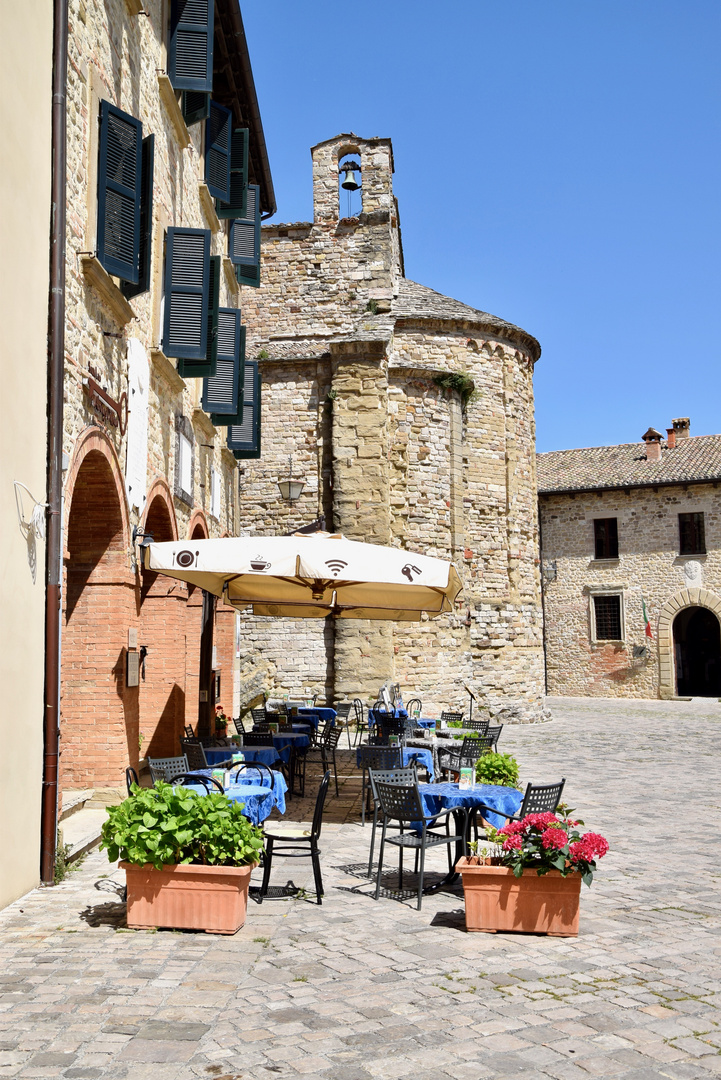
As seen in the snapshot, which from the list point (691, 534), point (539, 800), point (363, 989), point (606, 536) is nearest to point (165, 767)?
point (539, 800)

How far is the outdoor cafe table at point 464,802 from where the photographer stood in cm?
654

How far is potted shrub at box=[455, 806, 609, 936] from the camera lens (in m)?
5.24

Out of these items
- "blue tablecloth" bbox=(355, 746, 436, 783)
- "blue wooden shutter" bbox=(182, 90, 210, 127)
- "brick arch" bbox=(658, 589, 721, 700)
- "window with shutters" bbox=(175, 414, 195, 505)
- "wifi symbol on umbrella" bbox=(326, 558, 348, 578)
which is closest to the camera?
"wifi symbol on umbrella" bbox=(326, 558, 348, 578)

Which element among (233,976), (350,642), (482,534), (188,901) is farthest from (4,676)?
(482,534)

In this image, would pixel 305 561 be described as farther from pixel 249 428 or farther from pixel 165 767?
pixel 249 428

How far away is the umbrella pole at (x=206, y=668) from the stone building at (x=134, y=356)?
0.06m

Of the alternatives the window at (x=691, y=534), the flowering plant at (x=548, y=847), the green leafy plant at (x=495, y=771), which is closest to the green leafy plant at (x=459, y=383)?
the window at (x=691, y=534)

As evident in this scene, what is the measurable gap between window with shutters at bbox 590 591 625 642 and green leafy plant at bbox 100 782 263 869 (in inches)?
1029

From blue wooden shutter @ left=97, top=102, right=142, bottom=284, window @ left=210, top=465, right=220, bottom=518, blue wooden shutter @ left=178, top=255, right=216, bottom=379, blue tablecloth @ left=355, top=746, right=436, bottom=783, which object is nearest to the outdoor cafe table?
blue tablecloth @ left=355, top=746, right=436, bottom=783

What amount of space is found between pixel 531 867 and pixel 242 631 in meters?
14.4

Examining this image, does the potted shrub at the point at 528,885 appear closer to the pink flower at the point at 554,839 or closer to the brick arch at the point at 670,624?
the pink flower at the point at 554,839

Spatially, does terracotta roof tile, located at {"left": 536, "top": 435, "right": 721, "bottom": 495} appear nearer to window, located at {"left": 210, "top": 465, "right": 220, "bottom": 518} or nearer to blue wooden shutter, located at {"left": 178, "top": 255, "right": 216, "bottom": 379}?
window, located at {"left": 210, "top": 465, "right": 220, "bottom": 518}

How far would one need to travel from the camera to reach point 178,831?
5.12 meters

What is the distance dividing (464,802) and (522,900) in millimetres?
1260
